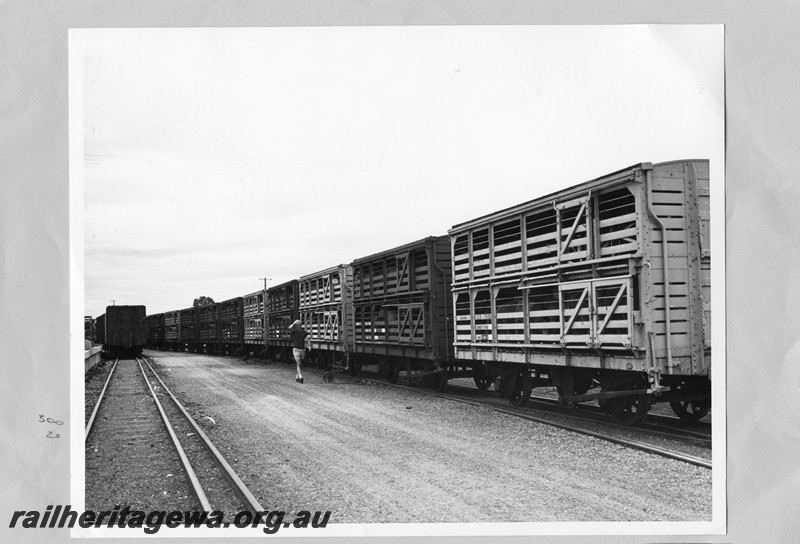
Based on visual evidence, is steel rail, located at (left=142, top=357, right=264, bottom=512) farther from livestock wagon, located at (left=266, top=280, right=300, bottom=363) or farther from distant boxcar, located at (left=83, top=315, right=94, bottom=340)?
livestock wagon, located at (left=266, top=280, right=300, bottom=363)

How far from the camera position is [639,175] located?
309 inches

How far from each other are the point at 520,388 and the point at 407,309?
4.44m

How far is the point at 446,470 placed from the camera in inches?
280

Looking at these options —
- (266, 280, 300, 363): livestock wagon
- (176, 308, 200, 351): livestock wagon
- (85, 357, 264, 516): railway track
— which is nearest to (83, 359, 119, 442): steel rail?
(85, 357, 264, 516): railway track

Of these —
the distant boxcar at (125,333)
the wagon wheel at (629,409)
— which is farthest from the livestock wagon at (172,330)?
the wagon wheel at (629,409)

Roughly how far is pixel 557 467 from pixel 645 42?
190 inches

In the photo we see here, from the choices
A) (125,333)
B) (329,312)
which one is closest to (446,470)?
(329,312)

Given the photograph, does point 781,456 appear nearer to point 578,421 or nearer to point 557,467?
point 557,467

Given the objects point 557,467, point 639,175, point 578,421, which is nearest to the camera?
point 557,467

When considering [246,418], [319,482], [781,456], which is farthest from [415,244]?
[781,456]

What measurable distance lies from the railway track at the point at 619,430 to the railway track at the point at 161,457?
15.6ft

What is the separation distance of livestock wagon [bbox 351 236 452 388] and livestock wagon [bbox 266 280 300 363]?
7.89 m

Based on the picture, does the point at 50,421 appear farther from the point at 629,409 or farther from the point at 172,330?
the point at 172,330

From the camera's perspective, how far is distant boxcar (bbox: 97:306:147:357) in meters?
31.0
